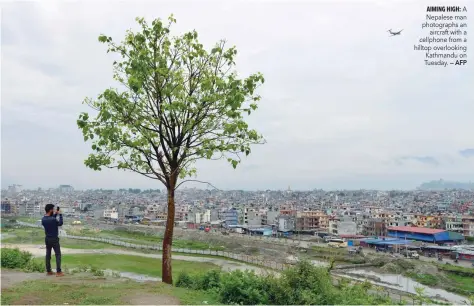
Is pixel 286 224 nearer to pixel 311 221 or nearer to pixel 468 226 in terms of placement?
pixel 311 221

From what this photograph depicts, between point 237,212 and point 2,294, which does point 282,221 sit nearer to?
point 237,212

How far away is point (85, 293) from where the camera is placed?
28.9ft

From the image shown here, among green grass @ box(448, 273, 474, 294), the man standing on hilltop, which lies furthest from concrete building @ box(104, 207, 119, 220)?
the man standing on hilltop

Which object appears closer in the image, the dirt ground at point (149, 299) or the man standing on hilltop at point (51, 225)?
the dirt ground at point (149, 299)

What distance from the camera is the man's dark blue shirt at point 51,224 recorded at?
10391mm

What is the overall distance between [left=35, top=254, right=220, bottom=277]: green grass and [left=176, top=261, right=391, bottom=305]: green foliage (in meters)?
31.9

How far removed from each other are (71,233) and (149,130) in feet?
273

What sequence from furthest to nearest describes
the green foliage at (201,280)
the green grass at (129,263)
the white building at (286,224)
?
1. the white building at (286,224)
2. the green grass at (129,263)
3. the green foliage at (201,280)

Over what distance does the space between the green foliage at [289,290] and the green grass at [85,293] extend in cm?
59

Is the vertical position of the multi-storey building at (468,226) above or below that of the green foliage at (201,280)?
below

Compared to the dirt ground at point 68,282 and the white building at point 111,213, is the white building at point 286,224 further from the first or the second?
the dirt ground at point 68,282

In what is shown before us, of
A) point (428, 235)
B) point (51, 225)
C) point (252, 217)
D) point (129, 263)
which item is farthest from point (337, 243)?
point (51, 225)

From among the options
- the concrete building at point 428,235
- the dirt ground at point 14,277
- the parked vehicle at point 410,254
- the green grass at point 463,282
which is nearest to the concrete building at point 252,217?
the concrete building at point 428,235

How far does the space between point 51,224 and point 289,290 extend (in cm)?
654
